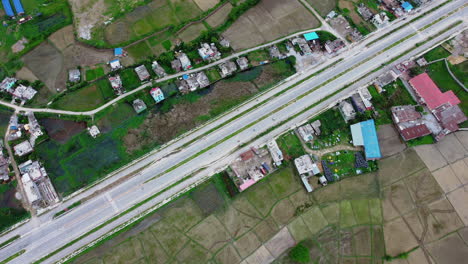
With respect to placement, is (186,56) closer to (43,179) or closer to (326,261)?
(43,179)

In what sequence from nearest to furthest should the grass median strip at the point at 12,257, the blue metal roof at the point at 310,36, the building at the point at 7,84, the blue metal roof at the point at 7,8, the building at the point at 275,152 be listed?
the grass median strip at the point at 12,257
the building at the point at 275,152
the building at the point at 7,84
the blue metal roof at the point at 310,36
the blue metal roof at the point at 7,8

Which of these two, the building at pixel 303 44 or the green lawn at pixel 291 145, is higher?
the building at pixel 303 44

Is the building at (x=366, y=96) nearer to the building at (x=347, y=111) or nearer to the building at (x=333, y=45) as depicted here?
the building at (x=347, y=111)

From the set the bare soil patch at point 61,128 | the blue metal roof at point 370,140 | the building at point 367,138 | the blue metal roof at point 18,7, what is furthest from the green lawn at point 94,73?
the blue metal roof at point 370,140

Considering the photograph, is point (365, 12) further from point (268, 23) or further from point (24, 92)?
point (24, 92)

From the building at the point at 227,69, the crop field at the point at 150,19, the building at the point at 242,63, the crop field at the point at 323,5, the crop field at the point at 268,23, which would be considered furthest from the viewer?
the crop field at the point at 323,5

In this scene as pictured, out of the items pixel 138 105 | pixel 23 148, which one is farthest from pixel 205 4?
pixel 23 148
